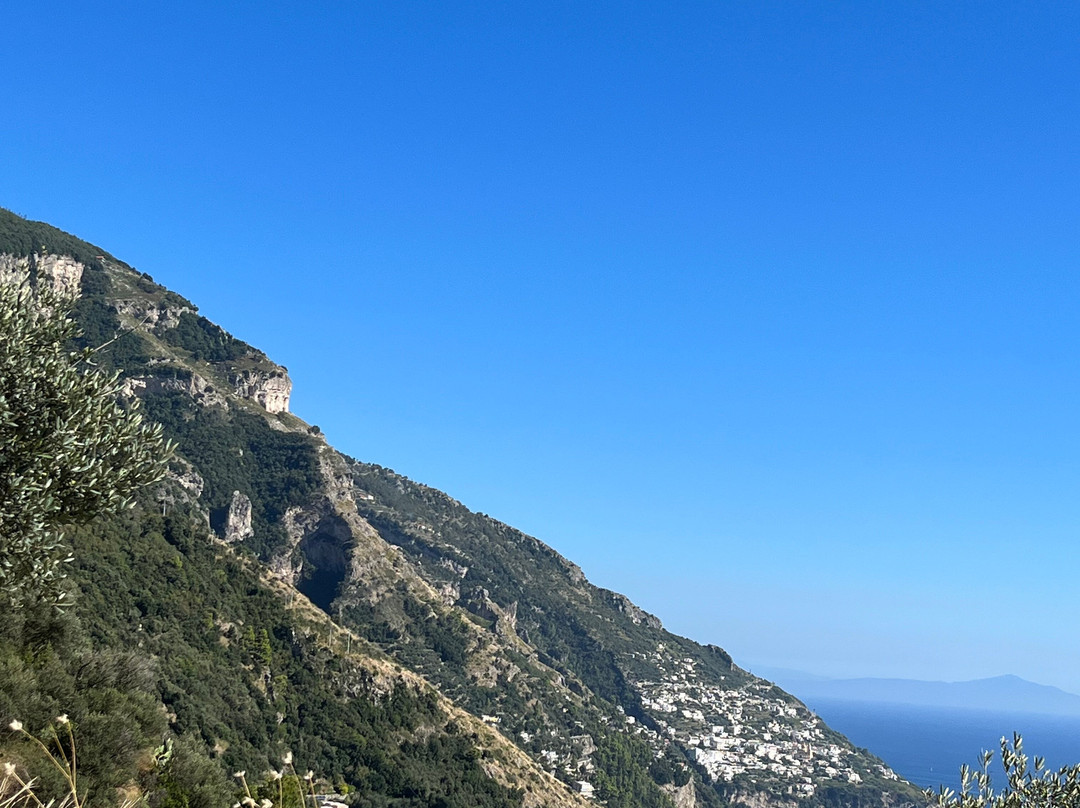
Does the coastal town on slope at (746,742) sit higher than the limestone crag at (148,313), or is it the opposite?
the limestone crag at (148,313)

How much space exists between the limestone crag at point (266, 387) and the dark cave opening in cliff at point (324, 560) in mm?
36042

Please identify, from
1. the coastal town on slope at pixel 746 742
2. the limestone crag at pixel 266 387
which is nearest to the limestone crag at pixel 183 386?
the limestone crag at pixel 266 387

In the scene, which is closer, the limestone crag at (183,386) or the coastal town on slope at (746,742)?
the limestone crag at (183,386)

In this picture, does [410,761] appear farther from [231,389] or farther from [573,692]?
[231,389]

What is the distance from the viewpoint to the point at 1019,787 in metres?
15.2

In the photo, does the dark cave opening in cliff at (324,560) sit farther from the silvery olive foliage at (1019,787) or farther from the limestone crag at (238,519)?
the silvery olive foliage at (1019,787)

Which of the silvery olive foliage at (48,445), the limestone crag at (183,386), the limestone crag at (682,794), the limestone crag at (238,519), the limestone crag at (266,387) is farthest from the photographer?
the limestone crag at (266,387)

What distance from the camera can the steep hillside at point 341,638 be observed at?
66.0 metres

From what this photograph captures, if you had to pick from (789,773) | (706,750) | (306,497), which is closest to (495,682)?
(306,497)

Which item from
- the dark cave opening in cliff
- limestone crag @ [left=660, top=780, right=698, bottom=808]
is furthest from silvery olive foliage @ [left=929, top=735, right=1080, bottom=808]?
limestone crag @ [left=660, top=780, right=698, bottom=808]

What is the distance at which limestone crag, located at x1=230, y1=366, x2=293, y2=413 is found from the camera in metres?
153

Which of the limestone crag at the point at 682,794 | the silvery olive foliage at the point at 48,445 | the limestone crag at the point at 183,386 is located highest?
the limestone crag at the point at 183,386

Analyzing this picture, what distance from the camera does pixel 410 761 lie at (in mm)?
73125

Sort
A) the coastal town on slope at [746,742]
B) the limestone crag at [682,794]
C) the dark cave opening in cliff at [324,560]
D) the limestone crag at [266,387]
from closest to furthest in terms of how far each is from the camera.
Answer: the dark cave opening in cliff at [324,560] < the limestone crag at [682,794] < the coastal town on slope at [746,742] < the limestone crag at [266,387]
